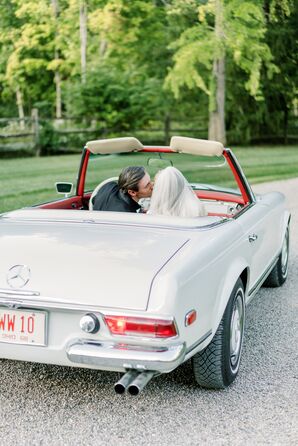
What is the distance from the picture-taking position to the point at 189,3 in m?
26.4

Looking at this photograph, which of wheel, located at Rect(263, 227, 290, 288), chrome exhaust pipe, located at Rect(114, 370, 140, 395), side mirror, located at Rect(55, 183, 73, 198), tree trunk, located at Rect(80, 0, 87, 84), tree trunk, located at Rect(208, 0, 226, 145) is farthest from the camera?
tree trunk, located at Rect(80, 0, 87, 84)

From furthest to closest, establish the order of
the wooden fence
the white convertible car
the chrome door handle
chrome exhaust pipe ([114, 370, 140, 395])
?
1. the wooden fence
2. the chrome door handle
3. the white convertible car
4. chrome exhaust pipe ([114, 370, 140, 395])

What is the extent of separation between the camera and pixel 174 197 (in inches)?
182

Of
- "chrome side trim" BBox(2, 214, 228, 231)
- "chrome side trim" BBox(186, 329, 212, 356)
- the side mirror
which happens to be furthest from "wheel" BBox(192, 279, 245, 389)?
the side mirror

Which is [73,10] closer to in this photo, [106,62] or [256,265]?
[106,62]

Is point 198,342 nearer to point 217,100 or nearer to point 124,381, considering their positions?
point 124,381

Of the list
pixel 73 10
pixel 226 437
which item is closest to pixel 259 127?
pixel 73 10

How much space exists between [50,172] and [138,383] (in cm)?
1563

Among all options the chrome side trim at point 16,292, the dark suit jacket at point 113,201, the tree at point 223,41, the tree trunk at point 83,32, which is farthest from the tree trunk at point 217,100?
the chrome side trim at point 16,292

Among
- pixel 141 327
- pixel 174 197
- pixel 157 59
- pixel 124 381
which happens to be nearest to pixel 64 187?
pixel 174 197

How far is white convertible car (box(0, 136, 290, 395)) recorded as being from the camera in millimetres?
3443

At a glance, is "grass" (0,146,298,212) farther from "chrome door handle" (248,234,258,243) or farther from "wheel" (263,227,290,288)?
"chrome door handle" (248,234,258,243)

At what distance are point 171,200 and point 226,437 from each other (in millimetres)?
1603

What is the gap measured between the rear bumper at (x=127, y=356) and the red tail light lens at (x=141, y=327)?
6cm
